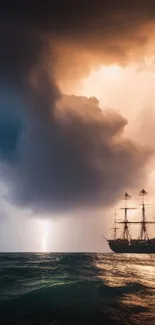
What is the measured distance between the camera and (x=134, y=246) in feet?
605

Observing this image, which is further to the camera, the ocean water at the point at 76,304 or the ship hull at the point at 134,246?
the ship hull at the point at 134,246

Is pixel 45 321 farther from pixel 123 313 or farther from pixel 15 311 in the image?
pixel 123 313

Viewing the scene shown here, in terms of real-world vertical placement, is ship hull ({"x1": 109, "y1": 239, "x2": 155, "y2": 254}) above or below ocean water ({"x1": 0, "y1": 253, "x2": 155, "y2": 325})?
above

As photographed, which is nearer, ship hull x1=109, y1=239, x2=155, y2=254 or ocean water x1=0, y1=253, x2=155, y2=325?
ocean water x1=0, y1=253, x2=155, y2=325

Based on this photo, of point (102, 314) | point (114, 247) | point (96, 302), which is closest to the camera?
point (102, 314)

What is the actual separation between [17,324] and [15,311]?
1.93 meters

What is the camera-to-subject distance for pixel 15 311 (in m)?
11.9

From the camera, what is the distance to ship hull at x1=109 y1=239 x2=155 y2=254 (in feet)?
592

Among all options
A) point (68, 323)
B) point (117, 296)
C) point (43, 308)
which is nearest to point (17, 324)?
point (68, 323)

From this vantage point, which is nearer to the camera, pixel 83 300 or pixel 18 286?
pixel 83 300

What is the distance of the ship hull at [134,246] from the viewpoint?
18050 cm

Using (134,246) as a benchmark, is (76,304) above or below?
below

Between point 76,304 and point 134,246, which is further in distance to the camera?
point 134,246

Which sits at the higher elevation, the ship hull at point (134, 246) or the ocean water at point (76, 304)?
the ship hull at point (134, 246)
